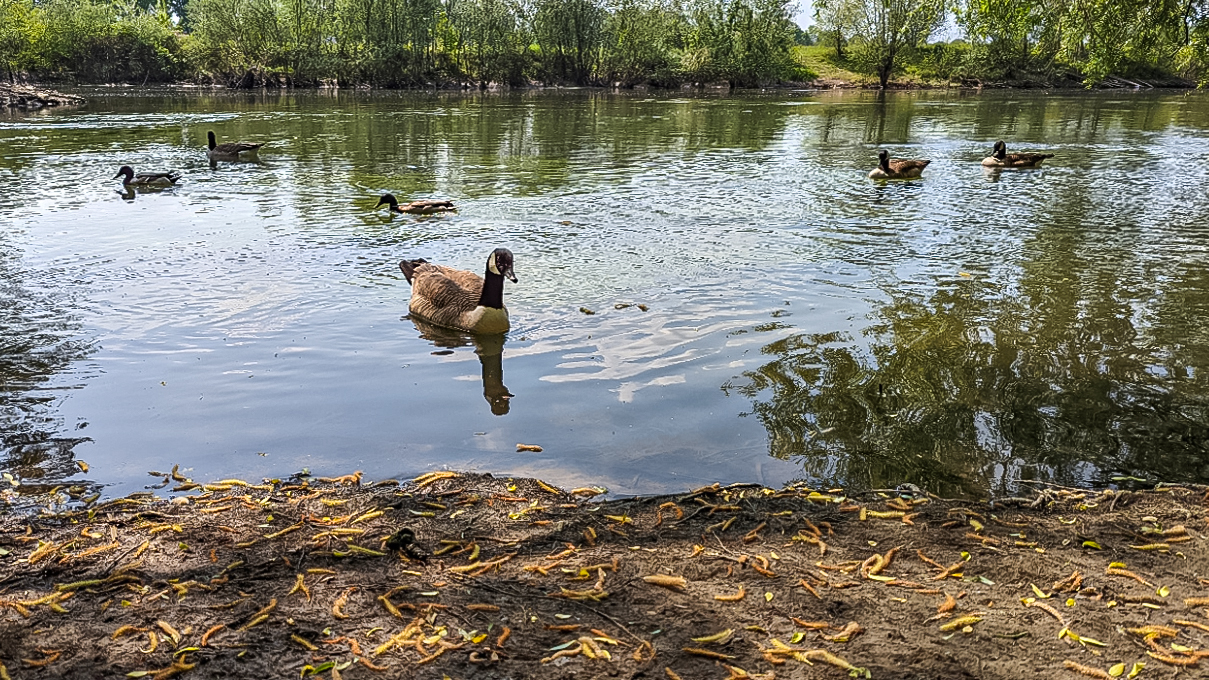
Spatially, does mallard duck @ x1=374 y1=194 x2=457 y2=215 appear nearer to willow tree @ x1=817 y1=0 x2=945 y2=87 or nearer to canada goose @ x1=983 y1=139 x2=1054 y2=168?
canada goose @ x1=983 y1=139 x2=1054 y2=168

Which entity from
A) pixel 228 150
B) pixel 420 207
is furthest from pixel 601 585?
pixel 228 150

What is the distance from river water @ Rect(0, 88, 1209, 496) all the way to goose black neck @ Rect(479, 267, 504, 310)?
42 cm

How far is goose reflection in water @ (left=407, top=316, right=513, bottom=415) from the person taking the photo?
744 cm

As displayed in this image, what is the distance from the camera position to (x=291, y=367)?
26.5 ft

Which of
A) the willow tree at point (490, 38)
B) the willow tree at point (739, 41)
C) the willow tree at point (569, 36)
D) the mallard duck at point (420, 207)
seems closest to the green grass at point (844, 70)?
the willow tree at point (739, 41)

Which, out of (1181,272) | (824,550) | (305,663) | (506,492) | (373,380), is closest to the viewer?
(305,663)

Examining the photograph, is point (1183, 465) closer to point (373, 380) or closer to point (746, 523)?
point (746, 523)

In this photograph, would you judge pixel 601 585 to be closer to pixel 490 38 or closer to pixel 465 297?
pixel 465 297

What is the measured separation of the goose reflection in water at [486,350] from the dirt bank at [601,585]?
186cm

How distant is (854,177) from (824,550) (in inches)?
644

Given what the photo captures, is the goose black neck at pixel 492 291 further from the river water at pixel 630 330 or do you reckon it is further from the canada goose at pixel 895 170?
the canada goose at pixel 895 170

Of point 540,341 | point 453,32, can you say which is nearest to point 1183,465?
point 540,341

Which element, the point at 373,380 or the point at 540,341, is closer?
the point at 373,380

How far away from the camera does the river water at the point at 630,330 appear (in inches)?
247
